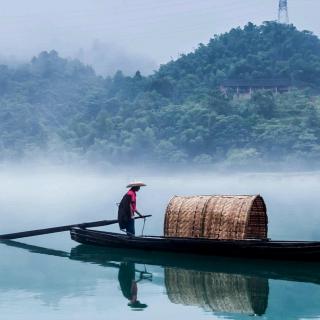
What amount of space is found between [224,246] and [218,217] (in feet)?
2.56

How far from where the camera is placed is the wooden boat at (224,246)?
14.1 meters

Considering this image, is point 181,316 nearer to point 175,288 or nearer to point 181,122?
point 175,288

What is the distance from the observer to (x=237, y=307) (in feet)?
36.9

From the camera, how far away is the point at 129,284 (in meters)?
13.5

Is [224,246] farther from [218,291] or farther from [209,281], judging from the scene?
[218,291]

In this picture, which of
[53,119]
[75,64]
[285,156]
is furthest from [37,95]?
[285,156]

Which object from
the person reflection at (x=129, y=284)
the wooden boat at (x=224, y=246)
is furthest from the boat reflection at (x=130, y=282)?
the wooden boat at (x=224, y=246)

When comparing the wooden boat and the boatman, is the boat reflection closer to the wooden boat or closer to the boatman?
the wooden boat

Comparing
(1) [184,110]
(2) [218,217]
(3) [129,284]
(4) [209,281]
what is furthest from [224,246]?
(1) [184,110]

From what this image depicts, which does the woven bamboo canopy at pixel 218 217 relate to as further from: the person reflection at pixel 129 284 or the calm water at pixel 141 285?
the person reflection at pixel 129 284

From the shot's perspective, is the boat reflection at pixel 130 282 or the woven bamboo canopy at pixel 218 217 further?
the woven bamboo canopy at pixel 218 217

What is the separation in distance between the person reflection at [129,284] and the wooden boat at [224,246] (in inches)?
29.8

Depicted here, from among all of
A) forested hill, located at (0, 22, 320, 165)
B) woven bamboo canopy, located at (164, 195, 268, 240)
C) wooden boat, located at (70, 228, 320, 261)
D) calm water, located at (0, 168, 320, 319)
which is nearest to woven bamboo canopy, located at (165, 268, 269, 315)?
calm water, located at (0, 168, 320, 319)

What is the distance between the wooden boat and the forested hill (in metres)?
67.0
